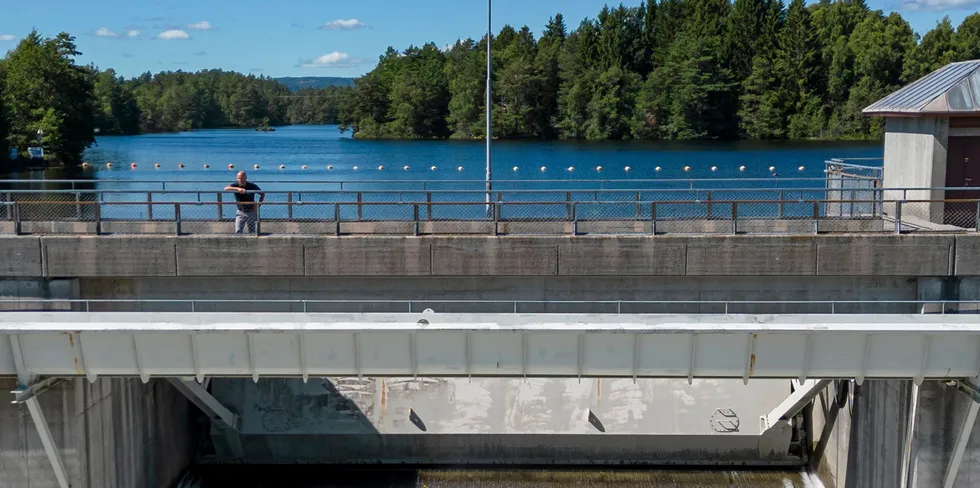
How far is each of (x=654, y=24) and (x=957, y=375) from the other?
125 meters

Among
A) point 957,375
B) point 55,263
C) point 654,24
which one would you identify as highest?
point 654,24

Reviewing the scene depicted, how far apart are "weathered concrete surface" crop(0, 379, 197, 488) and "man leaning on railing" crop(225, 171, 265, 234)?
368 centimetres

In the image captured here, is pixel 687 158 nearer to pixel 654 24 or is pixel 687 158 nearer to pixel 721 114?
pixel 721 114

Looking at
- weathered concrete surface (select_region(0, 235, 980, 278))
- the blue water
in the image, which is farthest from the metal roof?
the blue water

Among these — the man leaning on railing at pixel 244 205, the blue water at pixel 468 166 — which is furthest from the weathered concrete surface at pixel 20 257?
the blue water at pixel 468 166

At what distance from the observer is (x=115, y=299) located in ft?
67.8

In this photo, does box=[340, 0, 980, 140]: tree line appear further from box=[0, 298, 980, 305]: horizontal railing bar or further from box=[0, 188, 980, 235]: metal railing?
box=[0, 298, 980, 305]: horizontal railing bar

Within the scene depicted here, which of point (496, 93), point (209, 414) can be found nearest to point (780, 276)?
point (209, 414)

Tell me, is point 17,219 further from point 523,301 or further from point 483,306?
point 523,301

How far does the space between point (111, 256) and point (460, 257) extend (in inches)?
260

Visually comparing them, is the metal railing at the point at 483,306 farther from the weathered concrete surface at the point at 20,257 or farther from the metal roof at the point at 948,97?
the metal roof at the point at 948,97

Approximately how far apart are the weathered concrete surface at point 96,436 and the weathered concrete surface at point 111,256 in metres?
2.14

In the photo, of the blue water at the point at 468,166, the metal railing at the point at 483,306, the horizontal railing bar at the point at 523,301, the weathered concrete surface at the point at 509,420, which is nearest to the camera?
the horizontal railing bar at the point at 523,301

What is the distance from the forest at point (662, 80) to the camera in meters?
96.1
